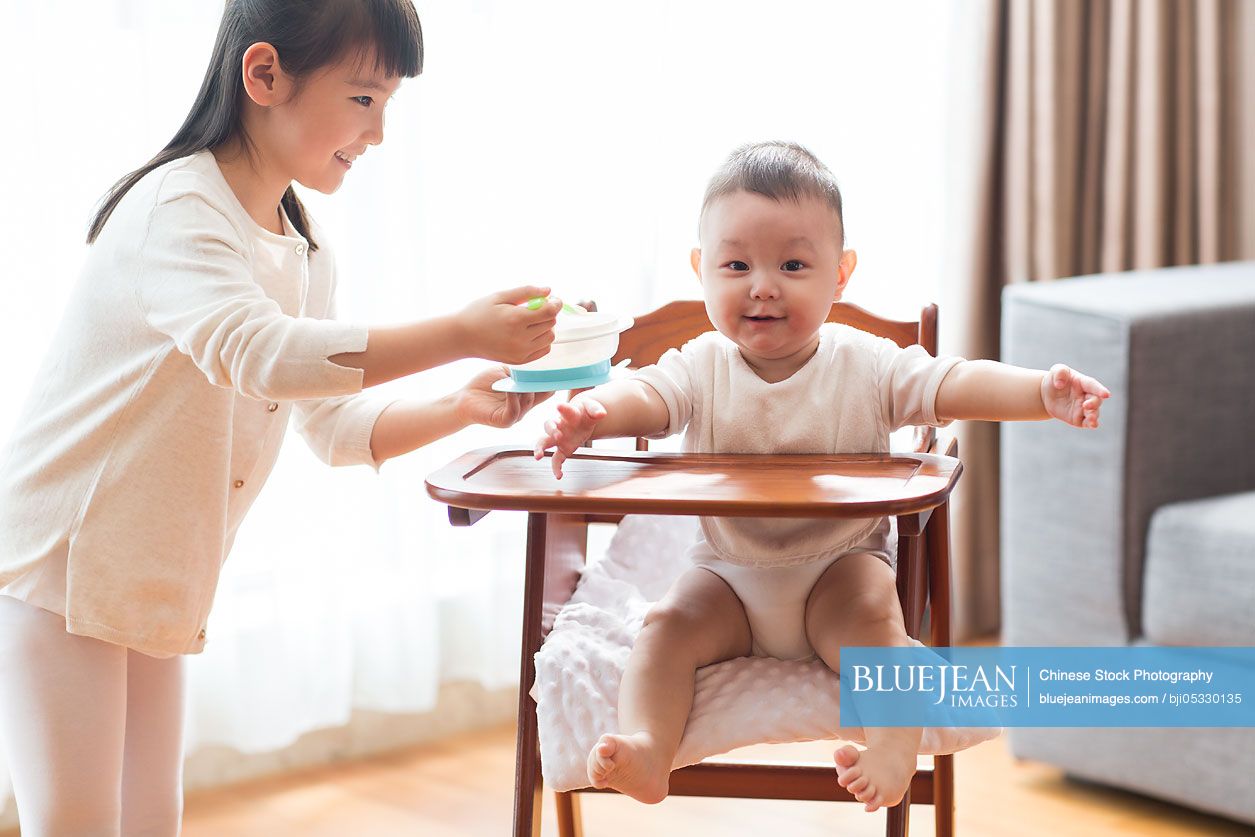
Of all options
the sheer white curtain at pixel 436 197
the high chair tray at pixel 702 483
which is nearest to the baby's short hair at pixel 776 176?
the high chair tray at pixel 702 483

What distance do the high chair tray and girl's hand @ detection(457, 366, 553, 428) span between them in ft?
0.12

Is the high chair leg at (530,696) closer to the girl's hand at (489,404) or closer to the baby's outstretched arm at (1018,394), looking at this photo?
the girl's hand at (489,404)

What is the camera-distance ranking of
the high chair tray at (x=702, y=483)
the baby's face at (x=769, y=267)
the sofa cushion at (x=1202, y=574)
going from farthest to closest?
the sofa cushion at (x=1202, y=574), the baby's face at (x=769, y=267), the high chair tray at (x=702, y=483)

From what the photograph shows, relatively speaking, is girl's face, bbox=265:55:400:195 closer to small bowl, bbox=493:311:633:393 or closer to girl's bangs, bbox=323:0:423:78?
girl's bangs, bbox=323:0:423:78

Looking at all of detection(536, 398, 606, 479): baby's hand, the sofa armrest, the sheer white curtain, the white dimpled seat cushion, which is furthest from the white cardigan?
the sofa armrest

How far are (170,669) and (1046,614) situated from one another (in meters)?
1.32

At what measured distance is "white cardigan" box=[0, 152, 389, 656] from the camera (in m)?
1.20

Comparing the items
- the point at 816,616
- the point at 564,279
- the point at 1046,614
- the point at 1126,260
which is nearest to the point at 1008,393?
the point at 816,616

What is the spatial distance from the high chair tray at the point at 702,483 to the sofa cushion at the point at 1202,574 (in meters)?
0.83

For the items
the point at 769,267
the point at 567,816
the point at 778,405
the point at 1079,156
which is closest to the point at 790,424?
the point at 778,405

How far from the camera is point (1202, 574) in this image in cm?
191

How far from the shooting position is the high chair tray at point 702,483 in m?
1.08

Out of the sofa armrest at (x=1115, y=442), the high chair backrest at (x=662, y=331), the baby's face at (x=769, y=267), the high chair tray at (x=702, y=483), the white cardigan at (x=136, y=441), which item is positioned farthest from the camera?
the sofa armrest at (x=1115, y=442)

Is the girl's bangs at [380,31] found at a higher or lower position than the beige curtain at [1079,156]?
lower
